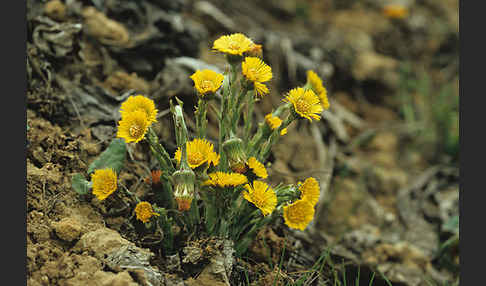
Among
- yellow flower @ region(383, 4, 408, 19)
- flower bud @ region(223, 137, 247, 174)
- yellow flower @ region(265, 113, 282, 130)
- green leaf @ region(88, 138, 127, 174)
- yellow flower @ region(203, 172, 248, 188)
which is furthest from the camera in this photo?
yellow flower @ region(383, 4, 408, 19)

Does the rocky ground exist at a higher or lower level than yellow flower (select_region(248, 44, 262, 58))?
lower

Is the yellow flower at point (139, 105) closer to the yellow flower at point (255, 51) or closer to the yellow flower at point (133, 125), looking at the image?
the yellow flower at point (133, 125)

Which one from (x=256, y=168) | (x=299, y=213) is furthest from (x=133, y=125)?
(x=299, y=213)

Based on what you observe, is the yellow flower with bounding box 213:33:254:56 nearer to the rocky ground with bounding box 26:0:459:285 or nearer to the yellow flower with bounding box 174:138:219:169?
the yellow flower with bounding box 174:138:219:169

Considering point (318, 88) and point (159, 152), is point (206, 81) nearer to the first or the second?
point (159, 152)

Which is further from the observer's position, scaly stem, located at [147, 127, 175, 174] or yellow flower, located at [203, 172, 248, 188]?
scaly stem, located at [147, 127, 175, 174]

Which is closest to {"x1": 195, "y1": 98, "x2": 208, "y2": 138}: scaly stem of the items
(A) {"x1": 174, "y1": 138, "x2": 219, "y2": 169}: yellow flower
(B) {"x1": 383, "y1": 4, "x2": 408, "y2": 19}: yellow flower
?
(A) {"x1": 174, "y1": 138, "x2": 219, "y2": 169}: yellow flower

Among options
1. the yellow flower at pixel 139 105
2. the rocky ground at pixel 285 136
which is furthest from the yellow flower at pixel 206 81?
the rocky ground at pixel 285 136
